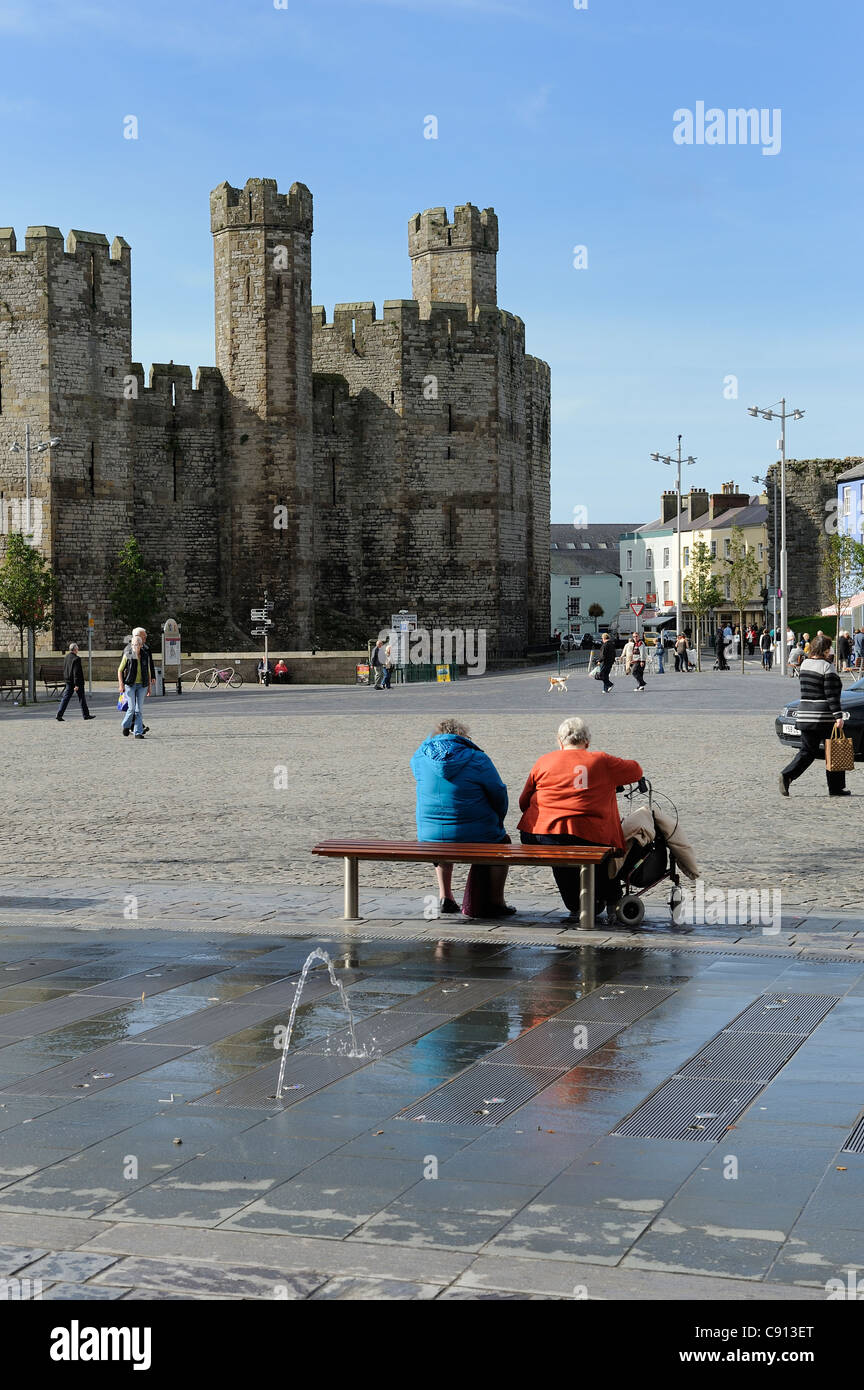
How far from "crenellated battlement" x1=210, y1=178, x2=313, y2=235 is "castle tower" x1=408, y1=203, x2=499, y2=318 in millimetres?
7847

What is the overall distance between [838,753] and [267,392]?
41966mm

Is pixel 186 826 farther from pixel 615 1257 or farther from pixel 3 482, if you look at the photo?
pixel 3 482

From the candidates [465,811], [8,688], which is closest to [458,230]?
[8,688]

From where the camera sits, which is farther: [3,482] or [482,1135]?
[3,482]

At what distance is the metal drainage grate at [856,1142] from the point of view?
15.1 feet

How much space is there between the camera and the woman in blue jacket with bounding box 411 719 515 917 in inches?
339

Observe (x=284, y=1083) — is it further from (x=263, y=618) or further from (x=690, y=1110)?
(x=263, y=618)

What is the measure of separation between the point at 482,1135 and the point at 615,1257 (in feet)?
3.30

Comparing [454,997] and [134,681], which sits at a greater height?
[134,681]

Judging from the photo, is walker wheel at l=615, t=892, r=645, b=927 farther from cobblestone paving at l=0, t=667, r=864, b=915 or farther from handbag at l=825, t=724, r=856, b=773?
handbag at l=825, t=724, r=856, b=773

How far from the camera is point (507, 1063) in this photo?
559 centimetres

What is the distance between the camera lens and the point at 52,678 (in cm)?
4047

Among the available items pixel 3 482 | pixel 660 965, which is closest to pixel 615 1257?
pixel 660 965
